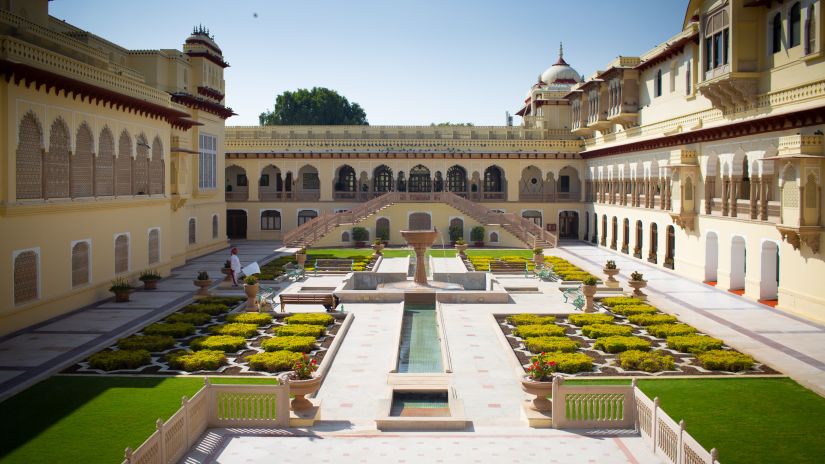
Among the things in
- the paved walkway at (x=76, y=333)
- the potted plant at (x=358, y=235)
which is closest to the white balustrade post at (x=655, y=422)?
the paved walkway at (x=76, y=333)

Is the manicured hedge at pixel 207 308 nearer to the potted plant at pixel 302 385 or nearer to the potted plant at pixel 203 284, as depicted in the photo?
the potted plant at pixel 203 284

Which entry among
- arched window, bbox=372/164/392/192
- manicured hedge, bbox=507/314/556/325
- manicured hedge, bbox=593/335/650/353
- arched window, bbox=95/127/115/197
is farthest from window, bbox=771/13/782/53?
arched window, bbox=372/164/392/192

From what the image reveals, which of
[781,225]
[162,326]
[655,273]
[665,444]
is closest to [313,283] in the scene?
[162,326]

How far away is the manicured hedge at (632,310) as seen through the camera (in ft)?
70.4

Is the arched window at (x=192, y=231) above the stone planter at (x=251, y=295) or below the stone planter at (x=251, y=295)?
above

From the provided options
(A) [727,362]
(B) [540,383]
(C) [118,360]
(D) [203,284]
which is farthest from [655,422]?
(D) [203,284]

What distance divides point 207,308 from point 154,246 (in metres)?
8.61

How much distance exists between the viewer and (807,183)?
68.8 feet

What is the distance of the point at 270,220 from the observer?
1919 inches

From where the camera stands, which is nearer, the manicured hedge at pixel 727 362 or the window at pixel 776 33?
the manicured hedge at pixel 727 362

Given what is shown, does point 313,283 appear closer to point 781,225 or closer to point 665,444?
point 781,225

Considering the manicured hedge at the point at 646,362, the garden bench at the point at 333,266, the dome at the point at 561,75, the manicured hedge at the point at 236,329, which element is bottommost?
the manicured hedge at the point at 646,362

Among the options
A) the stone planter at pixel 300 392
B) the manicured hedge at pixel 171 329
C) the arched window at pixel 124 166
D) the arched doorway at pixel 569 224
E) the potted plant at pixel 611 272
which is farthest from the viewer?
the arched doorway at pixel 569 224

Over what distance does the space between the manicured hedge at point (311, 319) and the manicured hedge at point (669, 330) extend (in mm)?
8594
